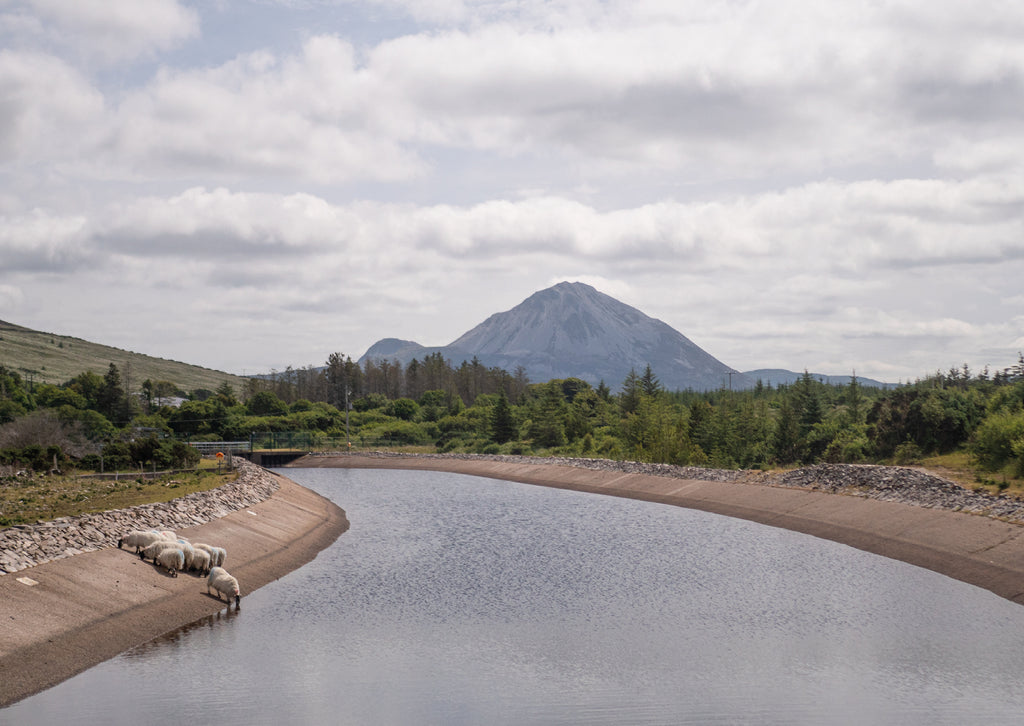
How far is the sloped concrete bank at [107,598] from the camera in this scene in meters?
26.0

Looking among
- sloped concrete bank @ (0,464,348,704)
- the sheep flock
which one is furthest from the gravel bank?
the sheep flock

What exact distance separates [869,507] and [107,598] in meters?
45.8

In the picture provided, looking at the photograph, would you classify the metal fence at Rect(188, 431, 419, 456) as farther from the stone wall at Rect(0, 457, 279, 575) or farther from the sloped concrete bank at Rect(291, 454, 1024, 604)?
the stone wall at Rect(0, 457, 279, 575)

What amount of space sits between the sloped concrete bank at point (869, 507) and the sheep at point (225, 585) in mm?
31767

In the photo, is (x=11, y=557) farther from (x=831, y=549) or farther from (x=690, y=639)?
(x=831, y=549)

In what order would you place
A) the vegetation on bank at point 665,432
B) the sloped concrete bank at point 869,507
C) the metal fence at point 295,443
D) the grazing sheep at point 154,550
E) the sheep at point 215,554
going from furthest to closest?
the metal fence at point 295,443, the vegetation on bank at point 665,432, the sloped concrete bank at point 869,507, the sheep at point 215,554, the grazing sheep at point 154,550

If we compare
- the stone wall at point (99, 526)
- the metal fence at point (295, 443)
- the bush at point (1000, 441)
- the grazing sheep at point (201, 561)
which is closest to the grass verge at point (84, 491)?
the stone wall at point (99, 526)

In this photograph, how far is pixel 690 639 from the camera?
30.5 meters

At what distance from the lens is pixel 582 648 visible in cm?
2925

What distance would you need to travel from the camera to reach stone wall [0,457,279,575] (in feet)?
109

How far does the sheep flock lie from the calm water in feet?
4.71

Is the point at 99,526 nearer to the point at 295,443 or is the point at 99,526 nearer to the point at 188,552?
the point at 188,552

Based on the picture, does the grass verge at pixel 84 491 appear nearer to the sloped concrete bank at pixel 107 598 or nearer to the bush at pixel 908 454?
the sloped concrete bank at pixel 107 598

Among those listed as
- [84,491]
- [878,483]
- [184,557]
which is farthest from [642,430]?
[184,557]
